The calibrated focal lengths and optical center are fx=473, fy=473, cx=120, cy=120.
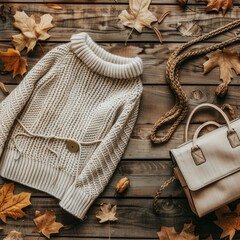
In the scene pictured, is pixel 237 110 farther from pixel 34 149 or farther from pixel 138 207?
pixel 34 149

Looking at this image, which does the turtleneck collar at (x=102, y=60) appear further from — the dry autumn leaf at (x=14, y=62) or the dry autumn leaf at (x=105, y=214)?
the dry autumn leaf at (x=105, y=214)

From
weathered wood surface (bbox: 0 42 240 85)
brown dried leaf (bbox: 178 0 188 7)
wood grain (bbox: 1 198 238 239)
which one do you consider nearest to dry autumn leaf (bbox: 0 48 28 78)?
weathered wood surface (bbox: 0 42 240 85)

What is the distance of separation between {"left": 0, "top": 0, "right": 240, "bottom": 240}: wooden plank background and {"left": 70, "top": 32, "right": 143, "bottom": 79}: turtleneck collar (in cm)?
8

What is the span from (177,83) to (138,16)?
29 centimetres

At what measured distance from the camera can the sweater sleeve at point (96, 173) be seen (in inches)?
64.5

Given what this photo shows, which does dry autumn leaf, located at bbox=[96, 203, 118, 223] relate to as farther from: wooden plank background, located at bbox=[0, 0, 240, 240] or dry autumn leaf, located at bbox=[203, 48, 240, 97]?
dry autumn leaf, located at bbox=[203, 48, 240, 97]

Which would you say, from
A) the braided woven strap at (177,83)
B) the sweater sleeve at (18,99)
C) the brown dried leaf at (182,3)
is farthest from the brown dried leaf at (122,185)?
the brown dried leaf at (182,3)

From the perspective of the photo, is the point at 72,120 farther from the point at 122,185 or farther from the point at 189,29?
the point at 189,29

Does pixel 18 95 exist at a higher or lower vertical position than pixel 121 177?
higher

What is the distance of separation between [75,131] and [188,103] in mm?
422

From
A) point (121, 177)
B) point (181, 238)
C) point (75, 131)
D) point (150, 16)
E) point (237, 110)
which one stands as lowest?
point (181, 238)

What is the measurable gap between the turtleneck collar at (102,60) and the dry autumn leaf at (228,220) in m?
0.57

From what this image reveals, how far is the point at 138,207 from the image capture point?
1.70m

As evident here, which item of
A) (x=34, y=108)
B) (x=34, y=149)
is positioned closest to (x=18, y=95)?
(x=34, y=108)
